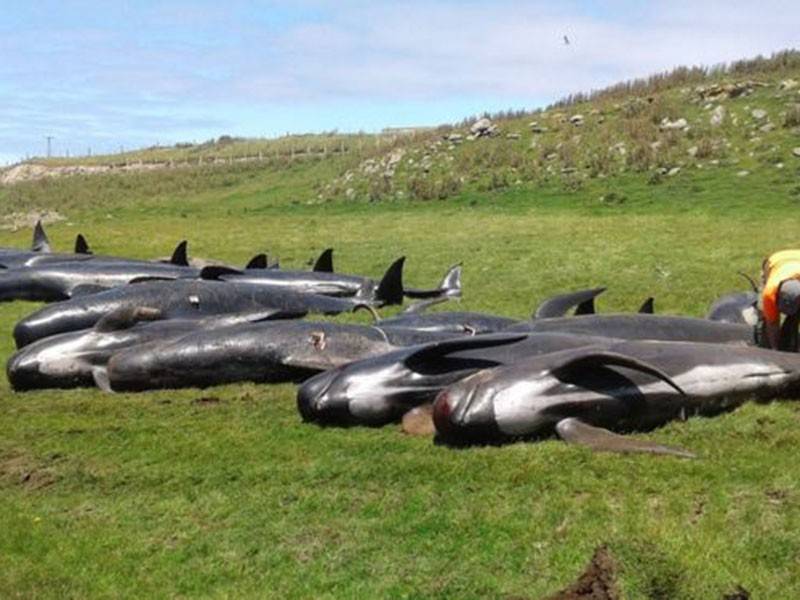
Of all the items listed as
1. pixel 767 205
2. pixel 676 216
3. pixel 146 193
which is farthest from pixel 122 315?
pixel 146 193

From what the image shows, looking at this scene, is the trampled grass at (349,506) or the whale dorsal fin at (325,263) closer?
the trampled grass at (349,506)

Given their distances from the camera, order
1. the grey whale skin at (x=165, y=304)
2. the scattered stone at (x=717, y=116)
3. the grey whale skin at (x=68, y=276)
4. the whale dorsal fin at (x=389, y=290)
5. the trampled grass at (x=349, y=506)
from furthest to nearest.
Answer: the scattered stone at (x=717, y=116), the grey whale skin at (x=68, y=276), the whale dorsal fin at (x=389, y=290), the grey whale skin at (x=165, y=304), the trampled grass at (x=349, y=506)

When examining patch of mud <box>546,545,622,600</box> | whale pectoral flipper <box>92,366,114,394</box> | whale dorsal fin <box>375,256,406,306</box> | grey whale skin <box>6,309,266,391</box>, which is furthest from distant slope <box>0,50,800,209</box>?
patch of mud <box>546,545,622,600</box>

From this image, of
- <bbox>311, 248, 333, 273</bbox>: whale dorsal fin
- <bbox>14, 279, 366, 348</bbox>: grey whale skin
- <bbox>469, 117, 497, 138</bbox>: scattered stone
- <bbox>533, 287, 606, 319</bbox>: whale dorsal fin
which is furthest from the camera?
<bbox>469, 117, 497, 138</bbox>: scattered stone

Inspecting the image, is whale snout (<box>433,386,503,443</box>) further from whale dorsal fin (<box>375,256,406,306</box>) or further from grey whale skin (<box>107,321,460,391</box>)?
whale dorsal fin (<box>375,256,406,306</box>)

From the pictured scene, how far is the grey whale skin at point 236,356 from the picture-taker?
11.6m

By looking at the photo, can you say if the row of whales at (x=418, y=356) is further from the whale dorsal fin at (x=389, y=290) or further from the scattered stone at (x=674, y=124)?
the scattered stone at (x=674, y=124)

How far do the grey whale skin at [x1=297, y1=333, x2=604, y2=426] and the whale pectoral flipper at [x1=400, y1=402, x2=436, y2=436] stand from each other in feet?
0.45

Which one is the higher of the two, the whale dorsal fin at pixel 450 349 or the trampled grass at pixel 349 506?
the whale dorsal fin at pixel 450 349

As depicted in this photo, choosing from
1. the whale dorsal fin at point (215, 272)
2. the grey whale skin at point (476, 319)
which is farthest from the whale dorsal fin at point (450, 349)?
the whale dorsal fin at point (215, 272)

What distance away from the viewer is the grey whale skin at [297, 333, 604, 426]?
9.46 m

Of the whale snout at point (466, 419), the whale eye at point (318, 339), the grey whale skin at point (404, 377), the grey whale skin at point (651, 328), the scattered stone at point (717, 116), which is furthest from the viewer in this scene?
the scattered stone at point (717, 116)

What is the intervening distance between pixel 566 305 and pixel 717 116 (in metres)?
21.7

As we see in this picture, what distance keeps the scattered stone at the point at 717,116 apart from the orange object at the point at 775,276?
77.7ft
